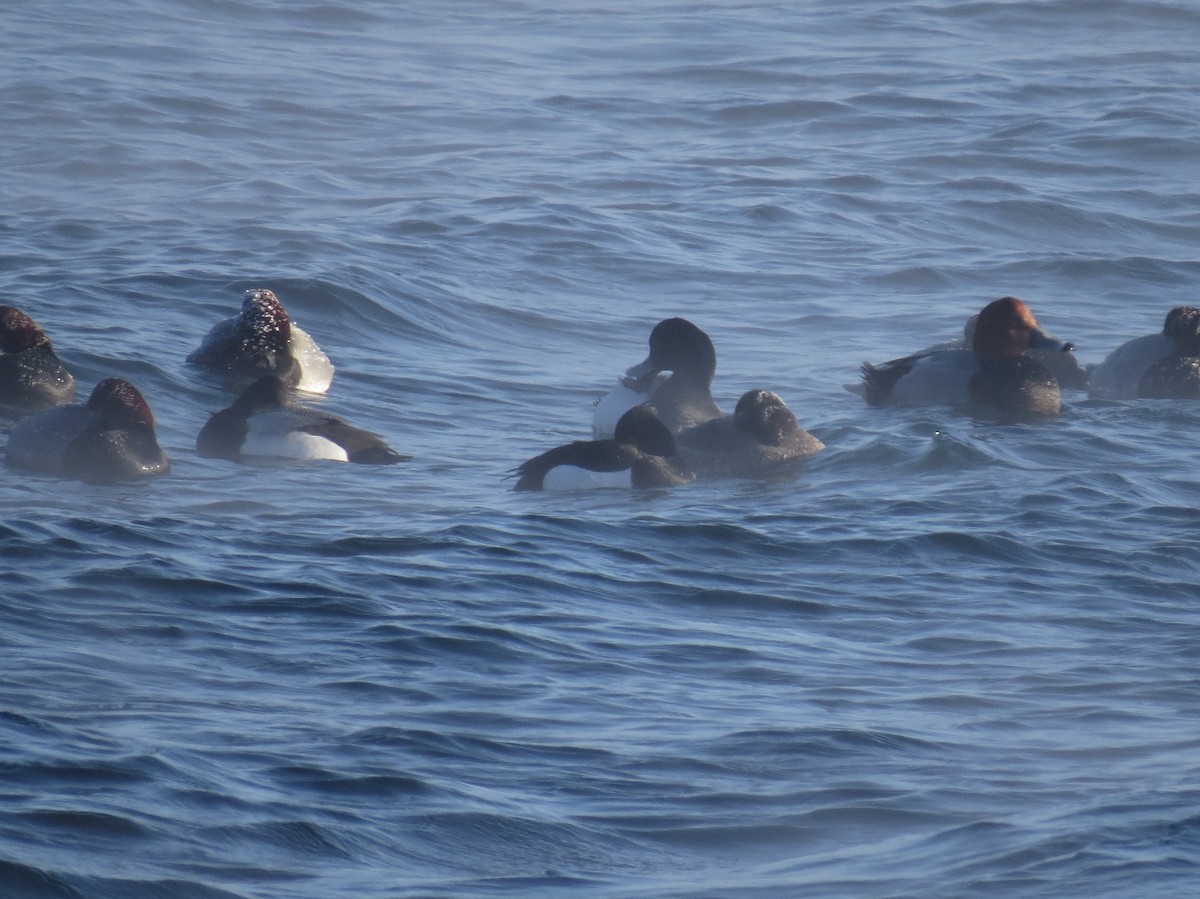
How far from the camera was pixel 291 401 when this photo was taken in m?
12.0

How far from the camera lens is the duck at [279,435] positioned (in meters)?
11.4

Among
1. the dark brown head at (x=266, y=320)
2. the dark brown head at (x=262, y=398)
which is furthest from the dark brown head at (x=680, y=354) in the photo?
the dark brown head at (x=266, y=320)

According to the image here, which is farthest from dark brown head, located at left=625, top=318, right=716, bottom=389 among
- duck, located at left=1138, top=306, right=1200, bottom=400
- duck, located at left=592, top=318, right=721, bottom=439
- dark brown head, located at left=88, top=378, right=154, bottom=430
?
dark brown head, located at left=88, top=378, right=154, bottom=430

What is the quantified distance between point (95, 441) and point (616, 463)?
291 cm

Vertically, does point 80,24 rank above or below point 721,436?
above

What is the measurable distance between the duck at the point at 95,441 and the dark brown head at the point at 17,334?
1707mm

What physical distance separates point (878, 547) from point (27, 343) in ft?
20.7

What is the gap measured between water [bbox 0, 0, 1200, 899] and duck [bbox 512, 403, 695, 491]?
235 mm

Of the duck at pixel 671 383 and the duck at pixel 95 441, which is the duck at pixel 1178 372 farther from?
the duck at pixel 95 441

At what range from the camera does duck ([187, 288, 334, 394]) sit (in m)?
13.8

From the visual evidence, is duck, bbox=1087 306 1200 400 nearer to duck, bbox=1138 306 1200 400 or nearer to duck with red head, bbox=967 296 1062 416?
duck, bbox=1138 306 1200 400

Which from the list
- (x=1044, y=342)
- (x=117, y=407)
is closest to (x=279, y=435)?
(x=117, y=407)

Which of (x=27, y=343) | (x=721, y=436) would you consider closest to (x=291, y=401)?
(x=27, y=343)

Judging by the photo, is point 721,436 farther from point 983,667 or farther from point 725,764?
point 725,764
